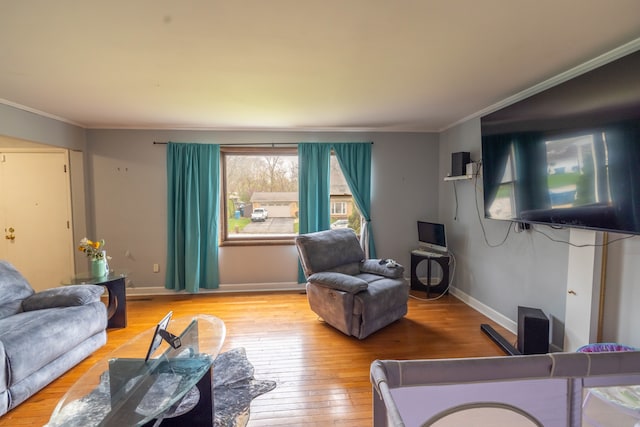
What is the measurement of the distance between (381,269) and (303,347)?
4.09 feet

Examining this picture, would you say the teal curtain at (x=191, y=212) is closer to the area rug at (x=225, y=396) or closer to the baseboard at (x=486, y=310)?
the area rug at (x=225, y=396)

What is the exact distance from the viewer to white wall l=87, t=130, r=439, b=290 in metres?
3.93

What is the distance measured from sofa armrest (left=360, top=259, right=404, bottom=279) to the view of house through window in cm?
101

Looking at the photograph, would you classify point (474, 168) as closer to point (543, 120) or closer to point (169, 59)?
point (543, 120)

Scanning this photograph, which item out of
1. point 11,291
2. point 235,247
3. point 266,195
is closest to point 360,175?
point 266,195

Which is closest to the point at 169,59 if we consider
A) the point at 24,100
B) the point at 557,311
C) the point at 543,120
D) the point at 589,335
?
the point at 24,100

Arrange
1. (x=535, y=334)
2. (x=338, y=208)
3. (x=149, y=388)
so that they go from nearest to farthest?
1. (x=149, y=388)
2. (x=535, y=334)
3. (x=338, y=208)

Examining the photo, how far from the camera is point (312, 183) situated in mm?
4074

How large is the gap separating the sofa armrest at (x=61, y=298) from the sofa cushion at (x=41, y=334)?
0.18 feet

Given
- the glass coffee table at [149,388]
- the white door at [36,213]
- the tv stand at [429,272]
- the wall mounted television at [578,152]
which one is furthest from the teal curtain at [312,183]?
the white door at [36,213]

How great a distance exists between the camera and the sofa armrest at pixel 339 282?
9.06ft

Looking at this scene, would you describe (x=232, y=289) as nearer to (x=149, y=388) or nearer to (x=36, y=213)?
(x=149, y=388)

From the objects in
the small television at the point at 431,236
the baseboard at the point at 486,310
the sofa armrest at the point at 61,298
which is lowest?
the baseboard at the point at 486,310

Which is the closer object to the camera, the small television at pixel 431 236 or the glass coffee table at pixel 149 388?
the glass coffee table at pixel 149 388
